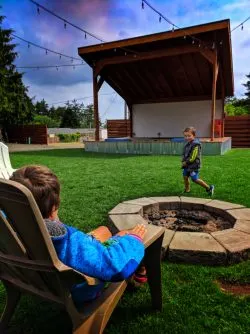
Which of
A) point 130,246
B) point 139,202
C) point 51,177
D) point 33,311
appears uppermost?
point 51,177

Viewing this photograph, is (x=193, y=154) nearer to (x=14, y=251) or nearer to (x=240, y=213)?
(x=240, y=213)

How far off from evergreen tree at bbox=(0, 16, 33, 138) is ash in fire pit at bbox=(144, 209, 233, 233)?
23.1 meters

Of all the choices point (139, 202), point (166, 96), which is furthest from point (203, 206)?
point (166, 96)

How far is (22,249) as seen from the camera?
4.43 ft

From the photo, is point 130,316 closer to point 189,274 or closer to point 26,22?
point 189,274

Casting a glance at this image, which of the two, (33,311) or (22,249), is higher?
(22,249)

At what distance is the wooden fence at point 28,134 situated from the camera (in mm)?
26750

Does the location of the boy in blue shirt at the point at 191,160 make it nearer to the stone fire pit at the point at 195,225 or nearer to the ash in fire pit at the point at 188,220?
the stone fire pit at the point at 195,225

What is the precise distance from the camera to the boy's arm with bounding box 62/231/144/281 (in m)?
1.37

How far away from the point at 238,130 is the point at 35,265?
19.7 metres

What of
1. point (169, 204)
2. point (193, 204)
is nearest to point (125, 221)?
point (169, 204)

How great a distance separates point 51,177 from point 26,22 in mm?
6605

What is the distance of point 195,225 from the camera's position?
370cm

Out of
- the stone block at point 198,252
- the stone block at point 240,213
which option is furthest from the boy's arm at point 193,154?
the stone block at point 198,252
